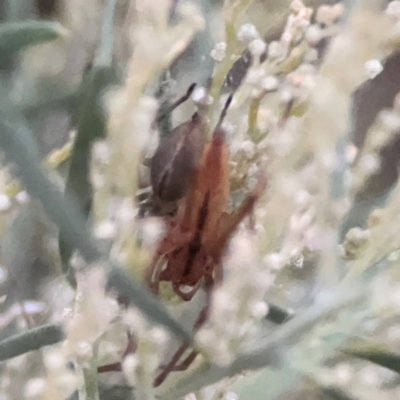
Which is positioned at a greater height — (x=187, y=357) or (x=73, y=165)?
(x=73, y=165)

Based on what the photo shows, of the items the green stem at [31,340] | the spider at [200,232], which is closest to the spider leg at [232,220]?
the spider at [200,232]

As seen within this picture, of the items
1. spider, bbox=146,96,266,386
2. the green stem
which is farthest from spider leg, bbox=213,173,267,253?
the green stem

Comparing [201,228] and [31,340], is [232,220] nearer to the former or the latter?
[201,228]

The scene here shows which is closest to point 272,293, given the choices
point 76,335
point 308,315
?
point 308,315

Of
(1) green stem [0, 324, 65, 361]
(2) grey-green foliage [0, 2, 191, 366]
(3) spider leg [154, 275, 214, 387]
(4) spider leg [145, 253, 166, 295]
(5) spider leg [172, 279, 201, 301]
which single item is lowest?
(3) spider leg [154, 275, 214, 387]

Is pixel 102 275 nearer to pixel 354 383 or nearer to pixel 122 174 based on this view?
pixel 122 174

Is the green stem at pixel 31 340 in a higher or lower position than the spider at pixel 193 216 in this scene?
lower

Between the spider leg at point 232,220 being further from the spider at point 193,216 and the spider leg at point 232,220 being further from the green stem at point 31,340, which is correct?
the green stem at point 31,340

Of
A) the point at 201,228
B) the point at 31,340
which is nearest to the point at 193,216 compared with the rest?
the point at 201,228

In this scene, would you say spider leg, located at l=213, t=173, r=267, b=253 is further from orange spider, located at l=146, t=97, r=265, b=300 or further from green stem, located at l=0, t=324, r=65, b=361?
green stem, located at l=0, t=324, r=65, b=361
